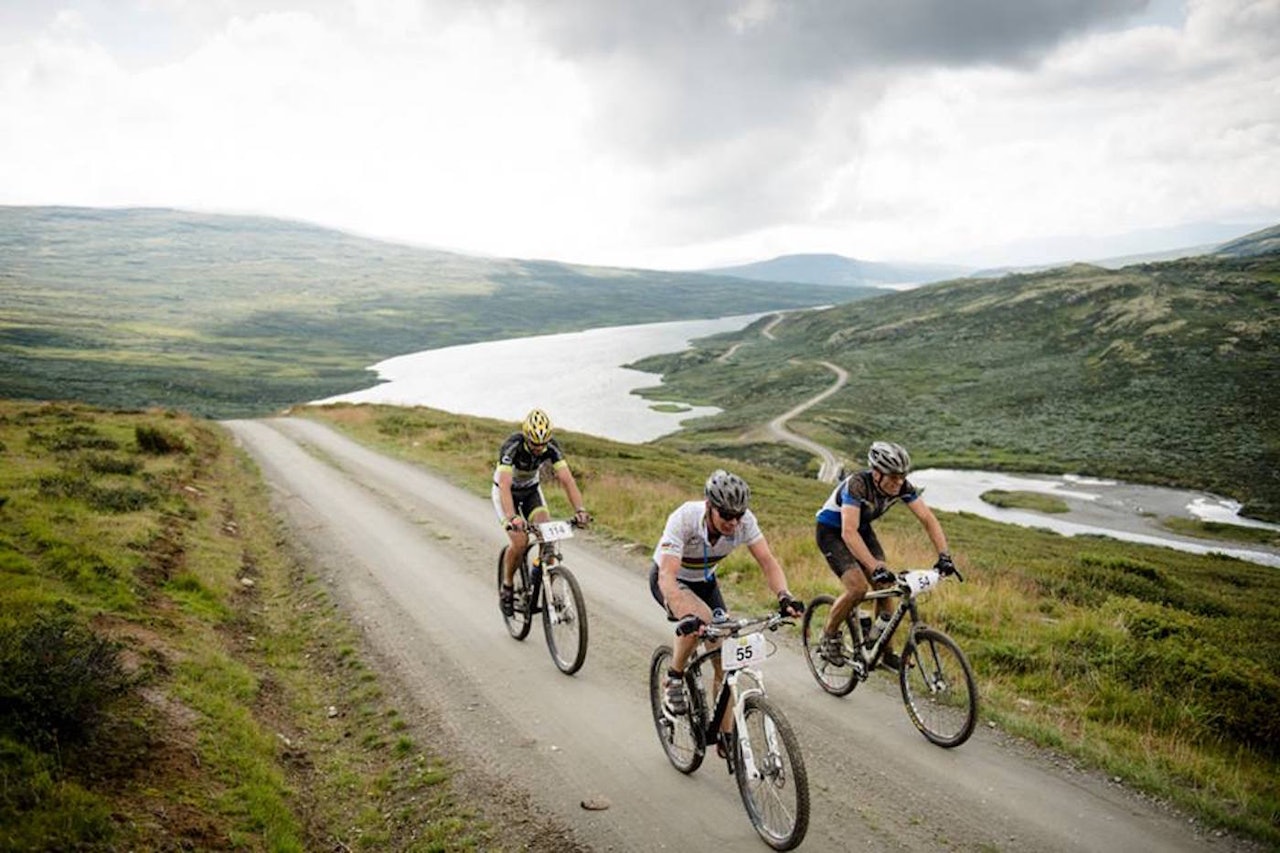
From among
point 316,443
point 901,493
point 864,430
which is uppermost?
point 901,493

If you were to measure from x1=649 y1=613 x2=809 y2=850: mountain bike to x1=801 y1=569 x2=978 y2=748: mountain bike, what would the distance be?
2429mm

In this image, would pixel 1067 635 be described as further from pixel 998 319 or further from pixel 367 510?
pixel 998 319

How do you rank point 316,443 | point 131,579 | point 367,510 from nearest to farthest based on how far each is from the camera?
point 131,579, point 367,510, point 316,443

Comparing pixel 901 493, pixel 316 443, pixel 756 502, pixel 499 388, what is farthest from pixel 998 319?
pixel 901 493

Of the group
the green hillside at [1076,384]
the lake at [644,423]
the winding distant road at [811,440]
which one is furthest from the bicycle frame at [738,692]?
the green hillside at [1076,384]

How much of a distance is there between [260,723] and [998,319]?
177526 mm

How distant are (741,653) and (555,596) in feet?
15.8

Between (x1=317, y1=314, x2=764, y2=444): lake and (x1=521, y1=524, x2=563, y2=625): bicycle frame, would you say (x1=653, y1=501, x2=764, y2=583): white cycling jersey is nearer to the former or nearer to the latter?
(x1=521, y1=524, x2=563, y2=625): bicycle frame

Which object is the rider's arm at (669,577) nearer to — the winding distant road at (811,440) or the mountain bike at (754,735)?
the mountain bike at (754,735)

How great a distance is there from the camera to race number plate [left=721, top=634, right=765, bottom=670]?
595 centimetres

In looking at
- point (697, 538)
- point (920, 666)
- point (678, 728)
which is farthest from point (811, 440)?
point (697, 538)

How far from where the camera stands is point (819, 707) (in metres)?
8.84

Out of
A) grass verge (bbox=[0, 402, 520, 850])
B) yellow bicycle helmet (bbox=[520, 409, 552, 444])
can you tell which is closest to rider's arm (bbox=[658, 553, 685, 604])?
grass verge (bbox=[0, 402, 520, 850])

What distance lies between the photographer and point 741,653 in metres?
6.00
